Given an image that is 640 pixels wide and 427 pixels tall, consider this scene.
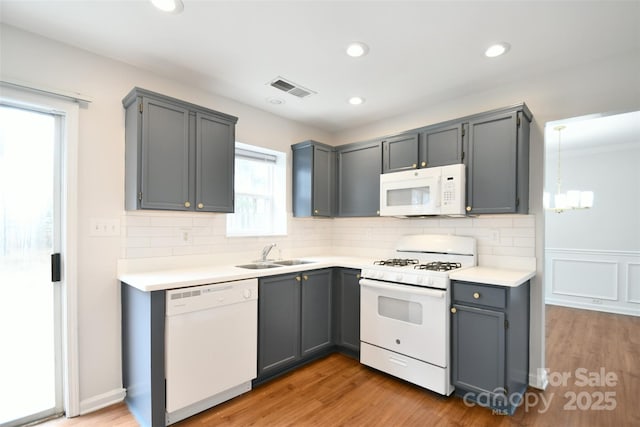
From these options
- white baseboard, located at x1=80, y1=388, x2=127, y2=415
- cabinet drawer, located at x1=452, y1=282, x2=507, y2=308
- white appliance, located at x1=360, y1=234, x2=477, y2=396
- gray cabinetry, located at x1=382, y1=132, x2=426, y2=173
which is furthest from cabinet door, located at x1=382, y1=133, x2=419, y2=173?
white baseboard, located at x1=80, y1=388, x2=127, y2=415

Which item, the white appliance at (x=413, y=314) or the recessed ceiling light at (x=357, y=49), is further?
the white appliance at (x=413, y=314)

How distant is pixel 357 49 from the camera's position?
87.6 inches

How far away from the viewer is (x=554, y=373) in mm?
2793

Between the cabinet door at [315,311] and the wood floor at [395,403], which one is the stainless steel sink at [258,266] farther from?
the wood floor at [395,403]

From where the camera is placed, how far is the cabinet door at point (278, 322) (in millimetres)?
2537

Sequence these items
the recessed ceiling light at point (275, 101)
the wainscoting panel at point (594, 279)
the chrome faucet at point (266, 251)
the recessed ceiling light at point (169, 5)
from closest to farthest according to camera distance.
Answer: the recessed ceiling light at point (169, 5) → the recessed ceiling light at point (275, 101) → the chrome faucet at point (266, 251) → the wainscoting panel at point (594, 279)

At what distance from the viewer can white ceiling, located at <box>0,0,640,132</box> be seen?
5.95ft

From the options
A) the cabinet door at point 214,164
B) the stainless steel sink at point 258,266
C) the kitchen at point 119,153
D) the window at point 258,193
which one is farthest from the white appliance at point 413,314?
the cabinet door at point 214,164

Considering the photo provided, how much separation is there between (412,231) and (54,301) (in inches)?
122

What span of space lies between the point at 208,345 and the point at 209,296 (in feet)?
1.11

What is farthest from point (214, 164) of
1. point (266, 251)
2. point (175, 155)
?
point (266, 251)

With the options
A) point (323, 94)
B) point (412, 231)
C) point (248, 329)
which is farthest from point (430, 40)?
point (248, 329)

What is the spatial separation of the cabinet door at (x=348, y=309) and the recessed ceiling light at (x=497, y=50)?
2034mm

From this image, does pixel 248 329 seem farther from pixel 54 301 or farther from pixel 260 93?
pixel 260 93
